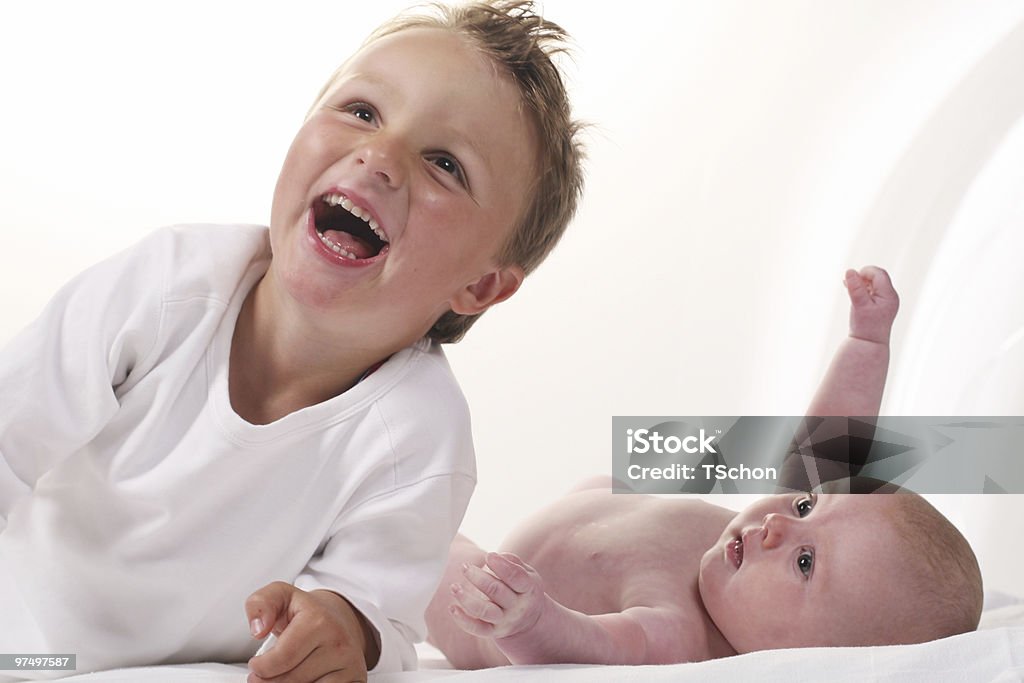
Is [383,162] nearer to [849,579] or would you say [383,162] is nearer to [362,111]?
[362,111]

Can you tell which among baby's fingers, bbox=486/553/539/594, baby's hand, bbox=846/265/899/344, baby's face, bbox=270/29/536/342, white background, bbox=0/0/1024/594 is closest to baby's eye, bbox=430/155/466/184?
baby's face, bbox=270/29/536/342

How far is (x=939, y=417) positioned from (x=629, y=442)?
0.34 meters

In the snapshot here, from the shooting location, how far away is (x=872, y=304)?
1.02 meters

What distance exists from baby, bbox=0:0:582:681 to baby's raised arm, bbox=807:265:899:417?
1.38 feet

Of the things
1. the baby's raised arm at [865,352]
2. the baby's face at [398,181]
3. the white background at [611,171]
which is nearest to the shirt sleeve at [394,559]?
the baby's face at [398,181]

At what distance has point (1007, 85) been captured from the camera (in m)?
1.24

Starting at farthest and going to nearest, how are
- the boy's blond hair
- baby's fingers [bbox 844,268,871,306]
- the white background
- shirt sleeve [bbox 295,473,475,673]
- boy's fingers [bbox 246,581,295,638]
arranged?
1. the white background
2. baby's fingers [bbox 844,268,871,306]
3. the boy's blond hair
4. shirt sleeve [bbox 295,473,475,673]
5. boy's fingers [bbox 246,581,295,638]

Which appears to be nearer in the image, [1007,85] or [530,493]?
[1007,85]

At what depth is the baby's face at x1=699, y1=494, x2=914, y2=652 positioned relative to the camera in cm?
73

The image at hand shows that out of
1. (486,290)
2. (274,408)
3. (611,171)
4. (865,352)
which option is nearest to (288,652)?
(274,408)

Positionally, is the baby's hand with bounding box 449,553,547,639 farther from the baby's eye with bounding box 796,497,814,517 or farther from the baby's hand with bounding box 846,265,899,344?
the baby's hand with bounding box 846,265,899,344

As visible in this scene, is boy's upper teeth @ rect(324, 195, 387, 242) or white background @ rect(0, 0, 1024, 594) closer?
boy's upper teeth @ rect(324, 195, 387, 242)

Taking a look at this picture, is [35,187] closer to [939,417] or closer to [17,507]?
[17,507]

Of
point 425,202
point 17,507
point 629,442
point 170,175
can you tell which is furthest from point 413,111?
point 170,175
